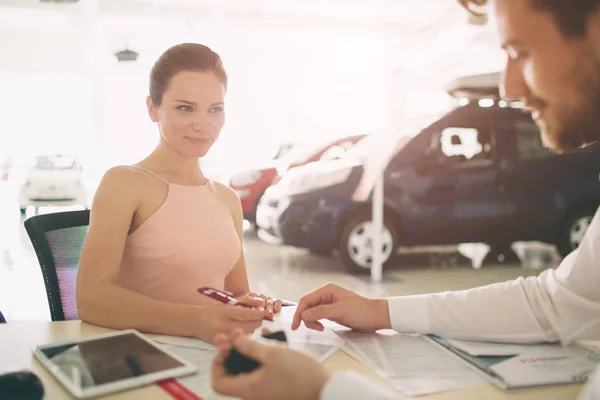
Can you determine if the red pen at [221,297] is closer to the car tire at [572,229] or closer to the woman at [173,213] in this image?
the woman at [173,213]

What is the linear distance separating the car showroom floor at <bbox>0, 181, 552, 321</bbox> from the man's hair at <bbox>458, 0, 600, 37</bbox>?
10.2ft

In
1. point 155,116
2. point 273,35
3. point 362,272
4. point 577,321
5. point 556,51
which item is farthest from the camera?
point 273,35

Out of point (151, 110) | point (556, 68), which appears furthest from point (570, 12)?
point (151, 110)

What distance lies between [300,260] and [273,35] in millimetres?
3183

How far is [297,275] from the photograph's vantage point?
4445mm

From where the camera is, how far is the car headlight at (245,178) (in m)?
5.93

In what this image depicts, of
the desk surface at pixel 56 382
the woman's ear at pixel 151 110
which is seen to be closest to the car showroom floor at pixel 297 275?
the woman's ear at pixel 151 110

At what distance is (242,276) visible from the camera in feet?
5.07

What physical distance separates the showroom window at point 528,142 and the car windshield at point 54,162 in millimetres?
4957

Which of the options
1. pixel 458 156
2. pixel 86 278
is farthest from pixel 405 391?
pixel 458 156

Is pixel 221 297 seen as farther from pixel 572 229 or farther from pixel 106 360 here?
pixel 572 229

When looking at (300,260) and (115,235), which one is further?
(300,260)

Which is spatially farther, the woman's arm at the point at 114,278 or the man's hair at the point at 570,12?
the woman's arm at the point at 114,278

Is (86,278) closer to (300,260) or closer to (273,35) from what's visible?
(300,260)
